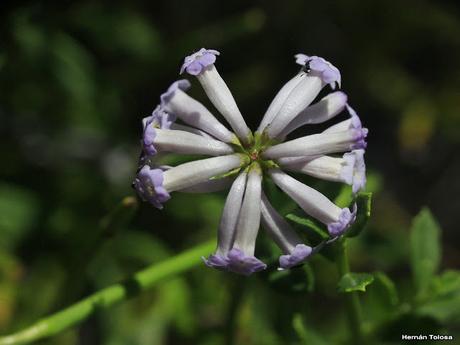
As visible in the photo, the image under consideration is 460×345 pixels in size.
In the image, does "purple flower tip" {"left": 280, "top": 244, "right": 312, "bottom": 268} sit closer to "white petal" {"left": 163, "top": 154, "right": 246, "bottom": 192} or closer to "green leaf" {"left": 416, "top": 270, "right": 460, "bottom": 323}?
"white petal" {"left": 163, "top": 154, "right": 246, "bottom": 192}

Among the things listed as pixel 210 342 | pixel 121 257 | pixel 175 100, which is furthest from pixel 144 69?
pixel 175 100

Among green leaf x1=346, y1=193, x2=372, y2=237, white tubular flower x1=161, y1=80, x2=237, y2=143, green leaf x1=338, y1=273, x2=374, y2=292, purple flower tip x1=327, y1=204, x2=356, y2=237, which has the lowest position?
green leaf x1=338, y1=273, x2=374, y2=292

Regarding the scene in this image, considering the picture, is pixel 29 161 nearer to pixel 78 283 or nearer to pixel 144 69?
pixel 144 69

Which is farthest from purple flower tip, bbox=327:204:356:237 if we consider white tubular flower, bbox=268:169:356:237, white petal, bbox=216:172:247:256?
white petal, bbox=216:172:247:256

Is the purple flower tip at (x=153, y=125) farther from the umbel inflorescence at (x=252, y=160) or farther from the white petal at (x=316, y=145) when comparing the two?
the white petal at (x=316, y=145)

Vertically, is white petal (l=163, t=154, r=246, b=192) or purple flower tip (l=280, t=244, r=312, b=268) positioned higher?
white petal (l=163, t=154, r=246, b=192)

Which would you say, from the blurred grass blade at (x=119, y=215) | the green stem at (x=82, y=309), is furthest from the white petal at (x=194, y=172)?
the green stem at (x=82, y=309)

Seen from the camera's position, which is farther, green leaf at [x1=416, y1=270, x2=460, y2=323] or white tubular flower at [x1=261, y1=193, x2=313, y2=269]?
green leaf at [x1=416, y1=270, x2=460, y2=323]
